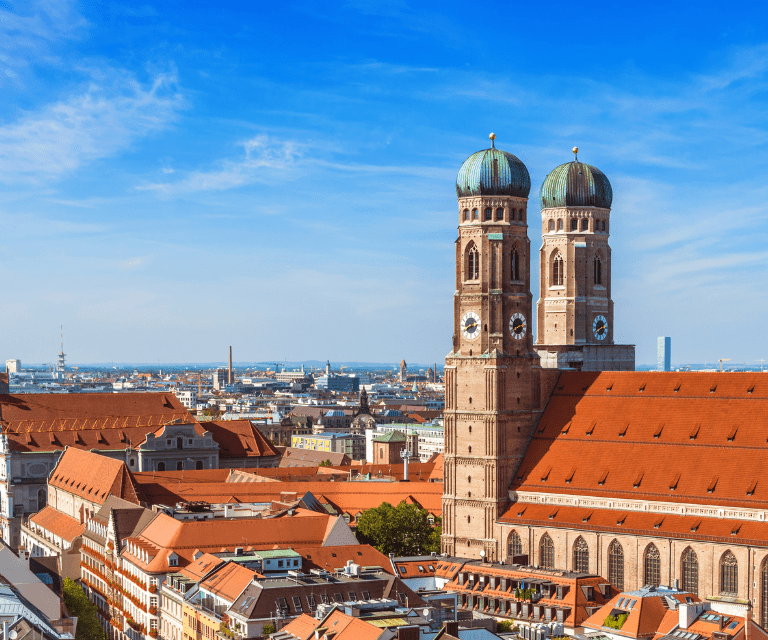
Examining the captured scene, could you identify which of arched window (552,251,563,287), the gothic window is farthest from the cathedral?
arched window (552,251,563,287)

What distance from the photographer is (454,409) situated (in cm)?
12750

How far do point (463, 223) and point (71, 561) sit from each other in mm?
54870

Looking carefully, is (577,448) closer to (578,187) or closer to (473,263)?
(473,263)

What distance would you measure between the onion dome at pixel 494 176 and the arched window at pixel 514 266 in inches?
230

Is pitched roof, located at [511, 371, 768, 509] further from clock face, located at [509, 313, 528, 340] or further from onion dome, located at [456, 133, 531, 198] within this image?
onion dome, located at [456, 133, 531, 198]

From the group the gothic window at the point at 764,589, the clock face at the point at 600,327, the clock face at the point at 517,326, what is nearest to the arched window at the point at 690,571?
the gothic window at the point at 764,589

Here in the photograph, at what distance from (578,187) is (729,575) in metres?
51.6

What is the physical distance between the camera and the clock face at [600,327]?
471ft

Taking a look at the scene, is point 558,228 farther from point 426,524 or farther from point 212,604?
point 212,604

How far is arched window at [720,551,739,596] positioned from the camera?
104562 millimetres

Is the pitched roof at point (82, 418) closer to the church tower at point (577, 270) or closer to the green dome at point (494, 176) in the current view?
the church tower at point (577, 270)

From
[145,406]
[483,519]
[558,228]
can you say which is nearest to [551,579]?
[483,519]

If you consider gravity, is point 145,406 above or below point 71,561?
above

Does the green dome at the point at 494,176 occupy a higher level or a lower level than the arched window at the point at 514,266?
higher
